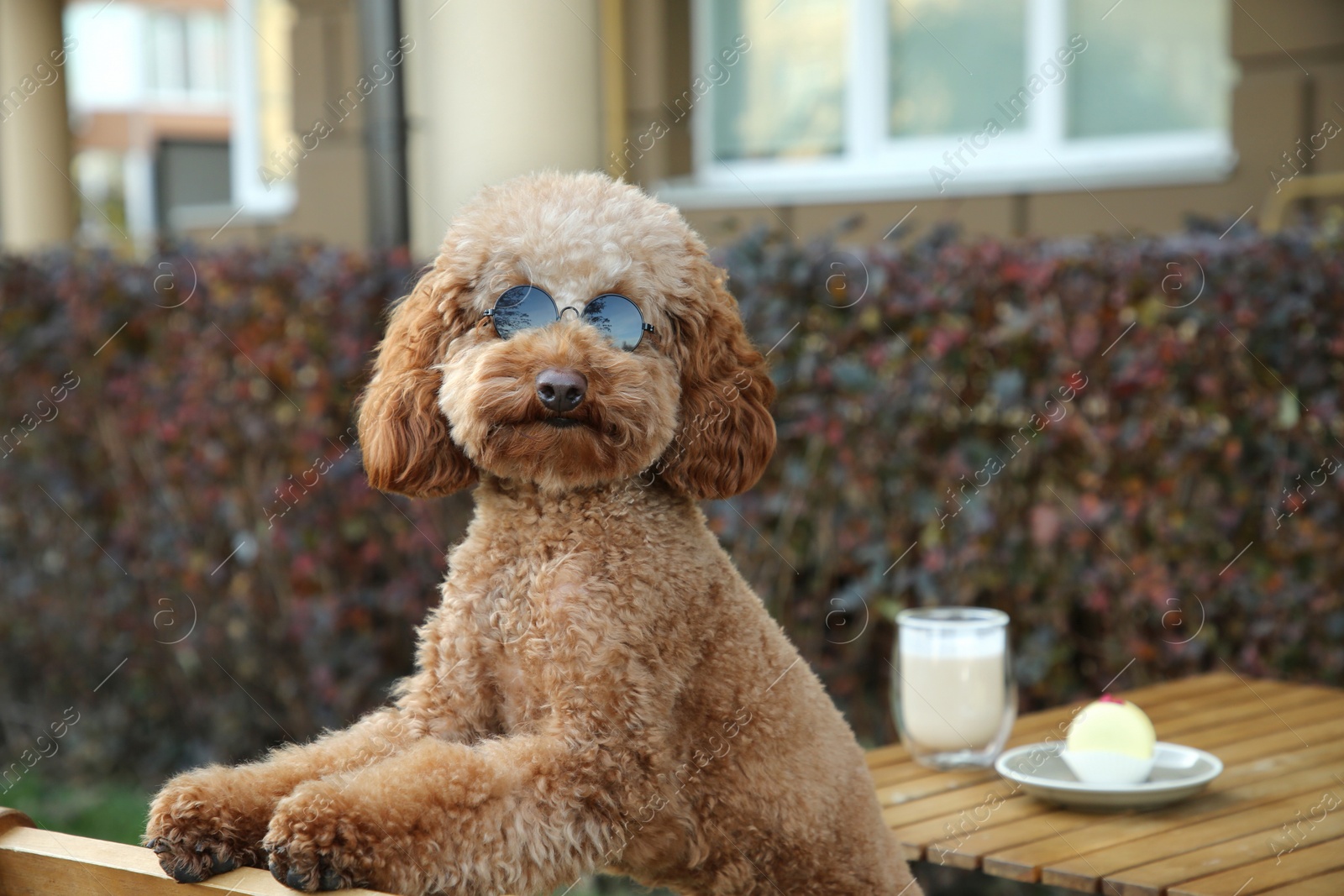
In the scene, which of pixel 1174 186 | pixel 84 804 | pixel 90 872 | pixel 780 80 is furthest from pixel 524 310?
pixel 780 80

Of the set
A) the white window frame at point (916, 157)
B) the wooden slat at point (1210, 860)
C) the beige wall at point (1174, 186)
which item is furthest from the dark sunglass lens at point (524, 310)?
the white window frame at point (916, 157)

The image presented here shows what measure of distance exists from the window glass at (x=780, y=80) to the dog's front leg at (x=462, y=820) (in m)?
5.34

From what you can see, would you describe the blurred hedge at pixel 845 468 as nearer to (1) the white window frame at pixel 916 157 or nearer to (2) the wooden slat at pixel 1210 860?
(2) the wooden slat at pixel 1210 860

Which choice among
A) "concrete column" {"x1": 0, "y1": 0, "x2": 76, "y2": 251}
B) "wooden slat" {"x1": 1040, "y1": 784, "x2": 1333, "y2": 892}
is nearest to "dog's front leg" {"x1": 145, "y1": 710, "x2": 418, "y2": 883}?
"wooden slat" {"x1": 1040, "y1": 784, "x2": 1333, "y2": 892}

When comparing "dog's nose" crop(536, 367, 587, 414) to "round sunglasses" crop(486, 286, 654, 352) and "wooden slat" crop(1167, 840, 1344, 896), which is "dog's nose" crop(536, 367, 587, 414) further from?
"wooden slat" crop(1167, 840, 1344, 896)

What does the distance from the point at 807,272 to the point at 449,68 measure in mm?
1496

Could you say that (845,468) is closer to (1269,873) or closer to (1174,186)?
(1269,873)

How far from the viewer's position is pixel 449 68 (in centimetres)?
439

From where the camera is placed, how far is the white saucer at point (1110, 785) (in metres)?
2.17

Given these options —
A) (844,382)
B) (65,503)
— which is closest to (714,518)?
(844,382)

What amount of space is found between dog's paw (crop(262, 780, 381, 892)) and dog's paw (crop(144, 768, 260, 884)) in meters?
0.11

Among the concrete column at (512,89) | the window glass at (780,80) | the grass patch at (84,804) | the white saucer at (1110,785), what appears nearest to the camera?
the white saucer at (1110,785)

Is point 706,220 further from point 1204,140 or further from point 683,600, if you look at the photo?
point 683,600

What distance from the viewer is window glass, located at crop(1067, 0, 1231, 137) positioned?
542 centimetres
